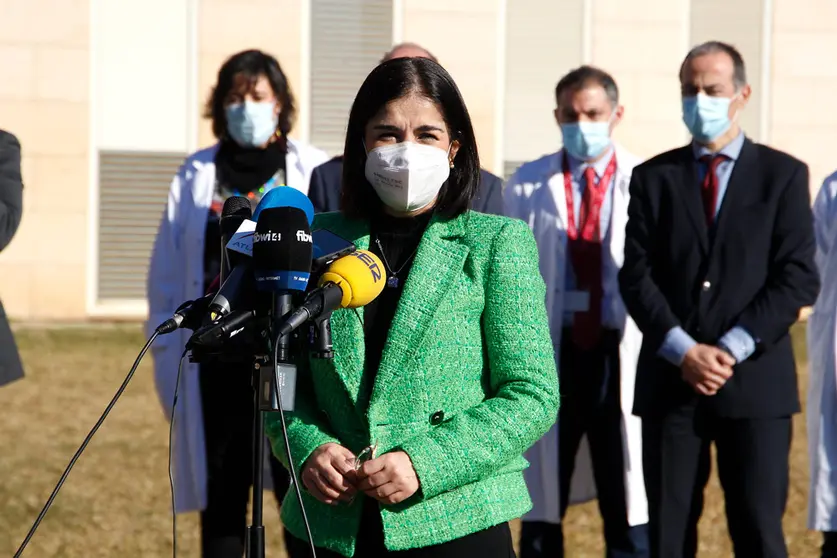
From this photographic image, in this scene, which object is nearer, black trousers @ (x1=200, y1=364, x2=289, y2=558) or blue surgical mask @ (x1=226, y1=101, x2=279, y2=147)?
black trousers @ (x1=200, y1=364, x2=289, y2=558)

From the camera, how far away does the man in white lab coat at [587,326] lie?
5797mm

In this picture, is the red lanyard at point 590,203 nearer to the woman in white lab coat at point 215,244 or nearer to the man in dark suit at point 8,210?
the woman in white lab coat at point 215,244

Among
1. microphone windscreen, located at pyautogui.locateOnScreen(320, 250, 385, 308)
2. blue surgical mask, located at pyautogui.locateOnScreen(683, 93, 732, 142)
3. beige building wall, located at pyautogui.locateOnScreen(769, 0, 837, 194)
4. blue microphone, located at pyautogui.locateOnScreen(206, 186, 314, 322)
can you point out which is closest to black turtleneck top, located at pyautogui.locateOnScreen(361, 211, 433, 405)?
microphone windscreen, located at pyautogui.locateOnScreen(320, 250, 385, 308)

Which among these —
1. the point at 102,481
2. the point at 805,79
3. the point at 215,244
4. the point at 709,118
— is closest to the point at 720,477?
the point at 709,118

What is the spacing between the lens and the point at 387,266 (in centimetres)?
316

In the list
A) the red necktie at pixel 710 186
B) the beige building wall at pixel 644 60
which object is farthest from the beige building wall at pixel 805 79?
the red necktie at pixel 710 186

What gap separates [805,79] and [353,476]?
1286cm

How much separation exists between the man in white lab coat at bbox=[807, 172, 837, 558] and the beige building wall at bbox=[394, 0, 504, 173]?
8236 mm

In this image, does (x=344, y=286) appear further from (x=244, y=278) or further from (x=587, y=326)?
(x=587, y=326)

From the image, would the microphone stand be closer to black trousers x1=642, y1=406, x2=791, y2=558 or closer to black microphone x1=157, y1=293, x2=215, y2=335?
black microphone x1=157, y1=293, x2=215, y2=335

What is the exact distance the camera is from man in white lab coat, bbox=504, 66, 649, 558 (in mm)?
5797

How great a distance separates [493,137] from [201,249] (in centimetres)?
897

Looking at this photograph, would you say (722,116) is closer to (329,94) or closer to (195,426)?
(195,426)

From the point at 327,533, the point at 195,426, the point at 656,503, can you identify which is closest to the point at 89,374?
the point at 195,426
